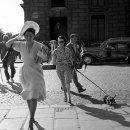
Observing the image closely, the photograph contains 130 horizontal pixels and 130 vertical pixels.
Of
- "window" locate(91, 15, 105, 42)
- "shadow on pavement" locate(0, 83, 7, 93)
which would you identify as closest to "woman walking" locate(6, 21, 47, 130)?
"shadow on pavement" locate(0, 83, 7, 93)

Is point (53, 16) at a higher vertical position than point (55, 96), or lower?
higher

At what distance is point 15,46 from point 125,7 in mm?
24457

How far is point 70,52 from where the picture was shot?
7832 millimetres

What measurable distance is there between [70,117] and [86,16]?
77.0 ft

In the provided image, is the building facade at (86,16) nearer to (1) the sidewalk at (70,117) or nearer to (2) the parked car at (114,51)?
(2) the parked car at (114,51)

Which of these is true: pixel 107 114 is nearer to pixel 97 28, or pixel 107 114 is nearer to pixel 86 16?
pixel 86 16

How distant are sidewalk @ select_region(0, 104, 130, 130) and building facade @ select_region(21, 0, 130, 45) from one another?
73.0ft

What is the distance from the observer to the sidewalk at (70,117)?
17.4ft

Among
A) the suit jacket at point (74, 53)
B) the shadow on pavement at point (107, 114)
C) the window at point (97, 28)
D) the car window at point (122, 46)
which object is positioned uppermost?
the window at point (97, 28)

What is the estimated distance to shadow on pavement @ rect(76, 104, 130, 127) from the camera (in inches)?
224

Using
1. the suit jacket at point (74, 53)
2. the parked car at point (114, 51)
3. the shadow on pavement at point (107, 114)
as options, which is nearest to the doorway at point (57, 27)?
the parked car at point (114, 51)

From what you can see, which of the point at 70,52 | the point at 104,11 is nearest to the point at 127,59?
the point at 104,11

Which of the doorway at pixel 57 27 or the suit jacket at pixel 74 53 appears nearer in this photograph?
the suit jacket at pixel 74 53

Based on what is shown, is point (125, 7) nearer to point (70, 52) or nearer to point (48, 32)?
point (48, 32)
